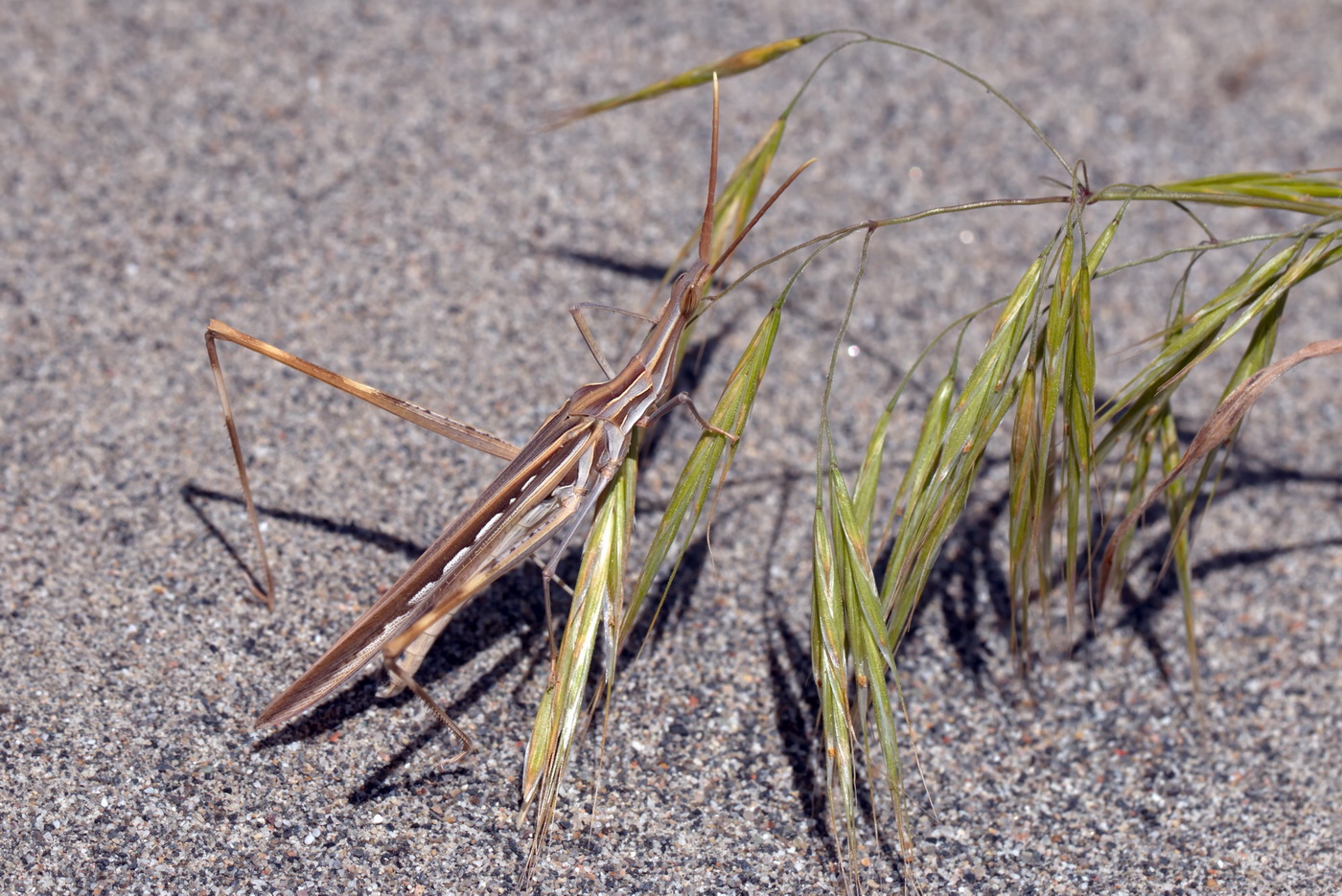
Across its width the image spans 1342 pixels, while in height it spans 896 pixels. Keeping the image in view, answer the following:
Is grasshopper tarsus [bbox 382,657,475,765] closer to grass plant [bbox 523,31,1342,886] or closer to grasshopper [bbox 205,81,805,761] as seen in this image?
grasshopper [bbox 205,81,805,761]

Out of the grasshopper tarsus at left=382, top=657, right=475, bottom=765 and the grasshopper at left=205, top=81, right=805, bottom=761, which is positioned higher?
the grasshopper at left=205, top=81, right=805, bottom=761

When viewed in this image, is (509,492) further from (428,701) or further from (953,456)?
(953,456)

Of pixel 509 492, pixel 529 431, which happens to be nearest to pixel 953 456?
pixel 509 492

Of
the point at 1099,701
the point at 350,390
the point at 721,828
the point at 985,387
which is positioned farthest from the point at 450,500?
the point at 1099,701

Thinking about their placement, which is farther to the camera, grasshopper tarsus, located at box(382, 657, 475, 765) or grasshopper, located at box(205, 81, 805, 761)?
grasshopper, located at box(205, 81, 805, 761)

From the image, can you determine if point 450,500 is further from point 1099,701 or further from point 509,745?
point 1099,701

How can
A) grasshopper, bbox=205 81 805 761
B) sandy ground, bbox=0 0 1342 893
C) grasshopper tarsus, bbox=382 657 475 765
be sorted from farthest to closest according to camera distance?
sandy ground, bbox=0 0 1342 893 → grasshopper, bbox=205 81 805 761 → grasshopper tarsus, bbox=382 657 475 765

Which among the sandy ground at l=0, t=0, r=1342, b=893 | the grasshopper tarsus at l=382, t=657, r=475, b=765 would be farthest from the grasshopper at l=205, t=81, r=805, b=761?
the sandy ground at l=0, t=0, r=1342, b=893
